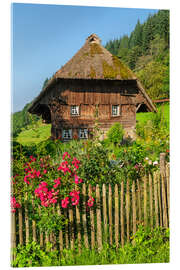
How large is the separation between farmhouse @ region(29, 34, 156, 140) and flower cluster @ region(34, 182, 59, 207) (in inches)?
35.5

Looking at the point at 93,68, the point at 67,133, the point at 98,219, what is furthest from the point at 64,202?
the point at 93,68

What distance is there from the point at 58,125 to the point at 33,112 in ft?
1.32

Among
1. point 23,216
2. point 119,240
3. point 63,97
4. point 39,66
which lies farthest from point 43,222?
point 39,66

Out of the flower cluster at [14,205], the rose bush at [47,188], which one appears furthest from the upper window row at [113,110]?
the flower cluster at [14,205]

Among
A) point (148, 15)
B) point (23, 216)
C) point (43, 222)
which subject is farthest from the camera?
point (148, 15)

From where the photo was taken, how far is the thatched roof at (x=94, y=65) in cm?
389

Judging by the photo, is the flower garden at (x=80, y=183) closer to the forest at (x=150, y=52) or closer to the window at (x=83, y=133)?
the window at (x=83, y=133)

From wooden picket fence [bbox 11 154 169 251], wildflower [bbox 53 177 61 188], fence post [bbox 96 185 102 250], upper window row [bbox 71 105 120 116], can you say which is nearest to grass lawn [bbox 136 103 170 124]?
upper window row [bbox 71 105 120 116]

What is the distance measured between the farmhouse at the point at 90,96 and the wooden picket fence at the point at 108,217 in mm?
860

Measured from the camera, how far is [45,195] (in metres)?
3.27

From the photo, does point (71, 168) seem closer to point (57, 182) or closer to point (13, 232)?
point (57, 182)

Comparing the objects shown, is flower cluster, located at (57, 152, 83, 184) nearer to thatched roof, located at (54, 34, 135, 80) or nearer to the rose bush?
the rose bush
